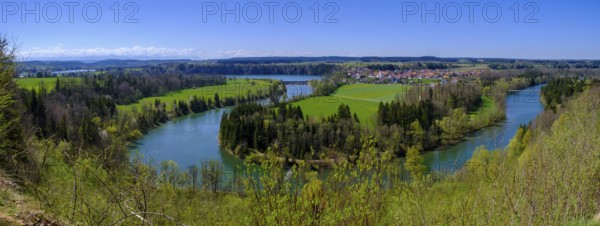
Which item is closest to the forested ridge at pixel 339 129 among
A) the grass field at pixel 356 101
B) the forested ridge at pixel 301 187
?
the forested ridge at pixel 301 187

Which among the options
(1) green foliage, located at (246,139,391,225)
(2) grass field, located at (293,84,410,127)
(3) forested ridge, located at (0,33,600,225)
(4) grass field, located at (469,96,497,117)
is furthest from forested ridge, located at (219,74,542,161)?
(1) green foliage, located at (246,139,391,225)

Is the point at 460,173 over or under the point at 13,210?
under

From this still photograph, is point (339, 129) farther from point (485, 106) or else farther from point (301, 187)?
point (301, 187)

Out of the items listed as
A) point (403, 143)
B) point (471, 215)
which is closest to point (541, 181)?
point (471, 215)

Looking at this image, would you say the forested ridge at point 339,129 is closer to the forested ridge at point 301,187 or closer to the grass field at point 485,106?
the forested ridge at point 301,187

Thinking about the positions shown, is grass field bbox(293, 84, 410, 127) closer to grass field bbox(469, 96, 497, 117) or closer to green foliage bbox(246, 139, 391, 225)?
grass field bbox(469, 96, 497, 117)

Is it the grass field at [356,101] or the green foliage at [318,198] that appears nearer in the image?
the green foliage at [318,198]

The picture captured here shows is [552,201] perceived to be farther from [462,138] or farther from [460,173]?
[462,138]

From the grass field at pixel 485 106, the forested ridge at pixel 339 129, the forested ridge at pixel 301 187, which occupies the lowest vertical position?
the forested ridge at pixel 339 129

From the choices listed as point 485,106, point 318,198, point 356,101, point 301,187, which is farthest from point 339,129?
point 318,198
